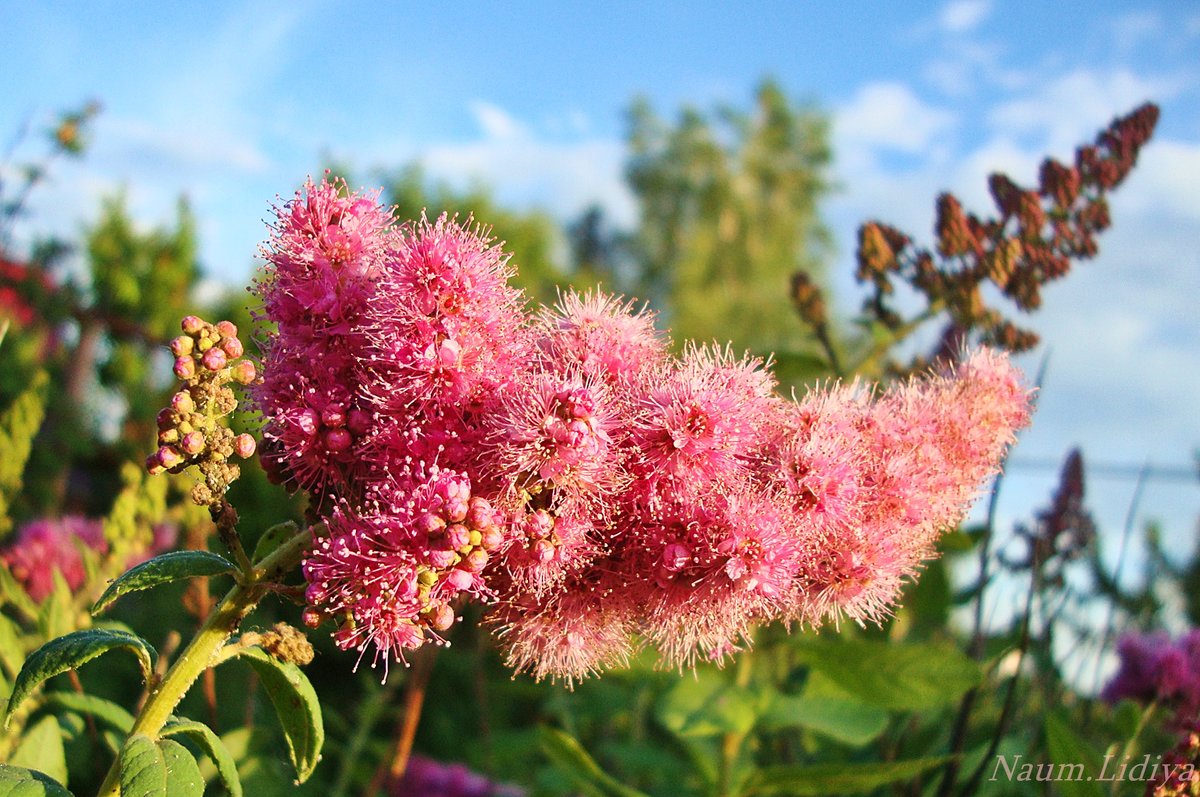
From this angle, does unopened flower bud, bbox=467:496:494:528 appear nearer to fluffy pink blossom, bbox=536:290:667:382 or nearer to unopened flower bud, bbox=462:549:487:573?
unopened flower bud, bbox=462:549:487:573

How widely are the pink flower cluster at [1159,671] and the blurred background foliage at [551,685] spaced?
0.11m

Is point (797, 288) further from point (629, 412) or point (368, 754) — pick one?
point (368, 754)

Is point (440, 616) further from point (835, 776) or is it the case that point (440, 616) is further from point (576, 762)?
point (835, 776)

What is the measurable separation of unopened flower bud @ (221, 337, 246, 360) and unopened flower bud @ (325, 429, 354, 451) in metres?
0.15

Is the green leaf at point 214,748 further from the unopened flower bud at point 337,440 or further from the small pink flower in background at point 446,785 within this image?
the small pink flower in background at point 446,785

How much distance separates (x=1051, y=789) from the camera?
196cm

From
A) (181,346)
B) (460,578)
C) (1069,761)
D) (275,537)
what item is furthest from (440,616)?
(1069,761)

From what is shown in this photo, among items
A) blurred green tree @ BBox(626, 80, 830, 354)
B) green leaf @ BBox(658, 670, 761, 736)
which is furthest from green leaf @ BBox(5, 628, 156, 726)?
blurred green tree @ BBox(626, 80, 830, 354)

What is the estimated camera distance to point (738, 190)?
2686cm

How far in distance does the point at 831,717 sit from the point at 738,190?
25962 mm

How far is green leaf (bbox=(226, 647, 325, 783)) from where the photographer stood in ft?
3.79

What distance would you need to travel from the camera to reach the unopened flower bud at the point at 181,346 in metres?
1.06

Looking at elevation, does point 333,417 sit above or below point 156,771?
above

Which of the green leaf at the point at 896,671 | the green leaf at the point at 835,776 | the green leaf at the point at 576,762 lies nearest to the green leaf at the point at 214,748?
the green leaf at the point at 576,762
